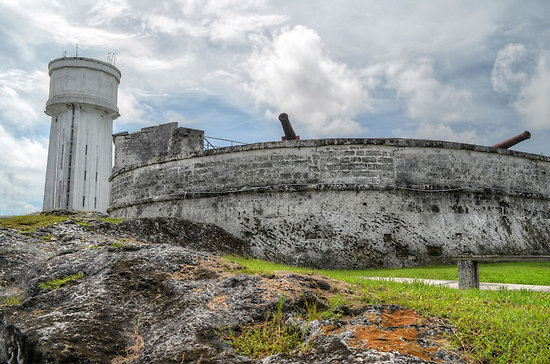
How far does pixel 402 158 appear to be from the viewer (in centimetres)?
1289

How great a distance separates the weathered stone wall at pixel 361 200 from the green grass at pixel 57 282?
8.13m

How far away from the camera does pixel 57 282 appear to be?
13.5ft

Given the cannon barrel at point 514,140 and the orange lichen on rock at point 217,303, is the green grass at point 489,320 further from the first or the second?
the cannon barrel at point 514,140

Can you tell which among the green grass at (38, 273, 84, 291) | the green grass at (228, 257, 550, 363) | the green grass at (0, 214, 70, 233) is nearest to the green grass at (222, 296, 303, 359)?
the green grass at (228, 257, 550, 363)

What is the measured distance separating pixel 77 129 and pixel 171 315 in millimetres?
25438

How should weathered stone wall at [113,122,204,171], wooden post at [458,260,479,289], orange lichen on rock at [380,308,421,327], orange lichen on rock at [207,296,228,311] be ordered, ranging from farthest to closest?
weathered stone wall at [113,122,204,171]
wooden post at [458,260,479,289]
orange lichen on rock at [207,296,228,311]
orange lichen on rock at [380,308,421,327]

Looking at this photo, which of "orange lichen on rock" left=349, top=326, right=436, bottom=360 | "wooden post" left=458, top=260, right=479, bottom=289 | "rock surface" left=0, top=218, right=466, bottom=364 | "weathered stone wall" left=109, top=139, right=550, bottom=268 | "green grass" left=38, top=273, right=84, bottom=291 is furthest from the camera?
"weathered stone wall" left=109, top=139, right=550, bottom=268

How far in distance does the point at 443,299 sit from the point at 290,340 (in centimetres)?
167

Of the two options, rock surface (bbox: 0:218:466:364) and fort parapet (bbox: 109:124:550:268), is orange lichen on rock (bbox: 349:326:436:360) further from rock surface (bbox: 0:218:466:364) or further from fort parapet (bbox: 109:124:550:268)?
fort parapet (bbox: 109:124:550:268)

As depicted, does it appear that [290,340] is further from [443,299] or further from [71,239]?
[71,239]

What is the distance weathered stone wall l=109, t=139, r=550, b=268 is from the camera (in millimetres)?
12133

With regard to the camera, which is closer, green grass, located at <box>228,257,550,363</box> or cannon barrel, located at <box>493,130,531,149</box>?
green grass, located at <box>228,257,550,363</box>

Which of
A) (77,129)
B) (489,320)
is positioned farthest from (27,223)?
(77,129)

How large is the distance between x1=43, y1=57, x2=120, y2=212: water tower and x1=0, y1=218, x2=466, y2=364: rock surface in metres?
23.5
